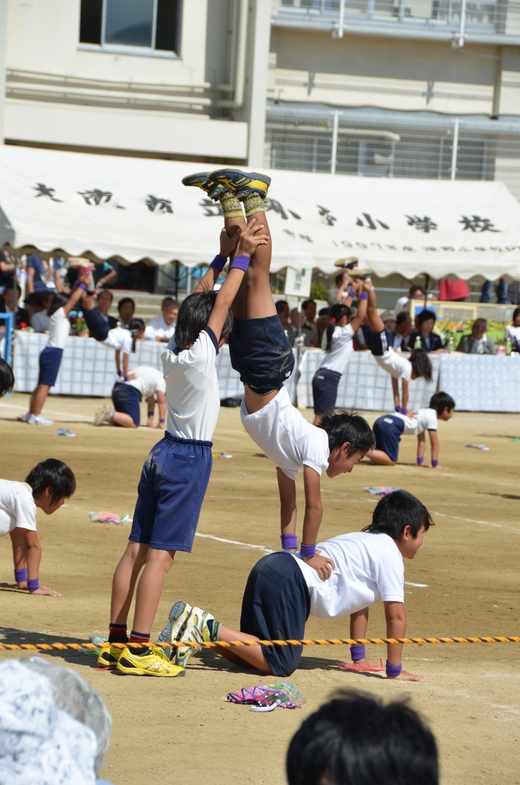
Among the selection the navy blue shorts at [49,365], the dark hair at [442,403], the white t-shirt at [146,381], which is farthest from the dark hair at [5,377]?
the white t-shirt at [146,381]

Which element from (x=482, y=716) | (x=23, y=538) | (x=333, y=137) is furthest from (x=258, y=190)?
(x=333, y=137)

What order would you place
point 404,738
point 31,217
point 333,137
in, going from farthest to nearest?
point 333,137, point 31,217, point 404,738

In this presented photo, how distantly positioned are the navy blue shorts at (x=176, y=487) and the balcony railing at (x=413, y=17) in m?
25.2

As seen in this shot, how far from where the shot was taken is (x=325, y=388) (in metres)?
14.9

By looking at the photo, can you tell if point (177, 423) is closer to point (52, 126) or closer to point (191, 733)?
point (191, 733)

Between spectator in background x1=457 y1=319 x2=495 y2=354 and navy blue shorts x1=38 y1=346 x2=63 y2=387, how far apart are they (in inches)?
355

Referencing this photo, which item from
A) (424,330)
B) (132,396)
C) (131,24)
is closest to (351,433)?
(132,396)

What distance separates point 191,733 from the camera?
481 cm

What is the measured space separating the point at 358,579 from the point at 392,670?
0.48 meters

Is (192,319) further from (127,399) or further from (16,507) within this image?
(127,399)

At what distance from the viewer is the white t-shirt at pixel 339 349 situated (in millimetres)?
14742

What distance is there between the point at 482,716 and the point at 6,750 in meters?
3.43

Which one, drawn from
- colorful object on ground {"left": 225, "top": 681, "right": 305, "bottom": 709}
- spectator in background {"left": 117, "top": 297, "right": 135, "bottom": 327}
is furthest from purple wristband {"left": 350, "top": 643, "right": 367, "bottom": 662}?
spectator in background {"left": 117, "top": 297, "right": 135, "bottom": 327}

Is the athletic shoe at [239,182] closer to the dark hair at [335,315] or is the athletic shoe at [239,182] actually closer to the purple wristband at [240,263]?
the purple wristband at [240,263]
